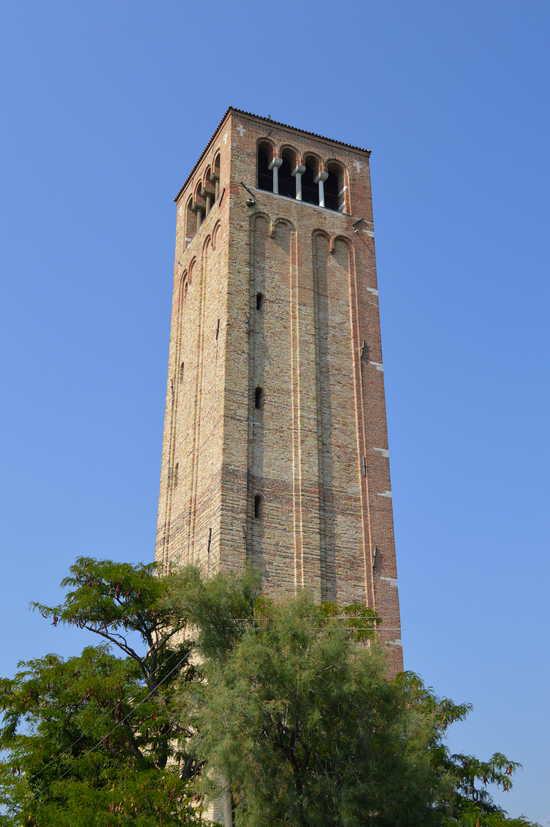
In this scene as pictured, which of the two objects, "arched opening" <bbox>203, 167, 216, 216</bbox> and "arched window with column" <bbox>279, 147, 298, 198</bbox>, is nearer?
"arched window with column" <bbox>279, 147, 298, 198</bbox>

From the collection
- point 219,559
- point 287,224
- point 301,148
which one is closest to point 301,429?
point 219,559

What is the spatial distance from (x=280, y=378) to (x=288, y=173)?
854 cm

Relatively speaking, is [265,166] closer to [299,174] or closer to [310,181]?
[299,174]

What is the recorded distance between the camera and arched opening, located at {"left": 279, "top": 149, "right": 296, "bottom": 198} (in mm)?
31781

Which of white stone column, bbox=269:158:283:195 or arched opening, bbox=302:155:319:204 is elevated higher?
arched opening, bbox=302:155:319:204

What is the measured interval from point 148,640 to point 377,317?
13.8 meters

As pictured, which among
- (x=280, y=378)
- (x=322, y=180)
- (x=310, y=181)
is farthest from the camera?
(x=310, y=181)

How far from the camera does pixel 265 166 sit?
31734 mm

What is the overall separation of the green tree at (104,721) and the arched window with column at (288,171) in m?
15.9

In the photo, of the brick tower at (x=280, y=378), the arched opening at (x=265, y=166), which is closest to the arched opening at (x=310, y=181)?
the brick tower at (x=280, y=378)

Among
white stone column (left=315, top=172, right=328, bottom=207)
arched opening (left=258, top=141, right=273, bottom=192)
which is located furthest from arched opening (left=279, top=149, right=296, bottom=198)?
white stone column (left=315, top=172, right=328, bottom=207)

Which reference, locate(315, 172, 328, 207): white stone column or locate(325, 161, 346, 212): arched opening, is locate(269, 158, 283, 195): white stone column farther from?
locate(325, 161, 346, 212): arched opening

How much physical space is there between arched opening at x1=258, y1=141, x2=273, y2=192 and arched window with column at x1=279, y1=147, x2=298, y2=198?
0.45 meters

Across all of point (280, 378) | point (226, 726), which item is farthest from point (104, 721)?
point (280, 378)
